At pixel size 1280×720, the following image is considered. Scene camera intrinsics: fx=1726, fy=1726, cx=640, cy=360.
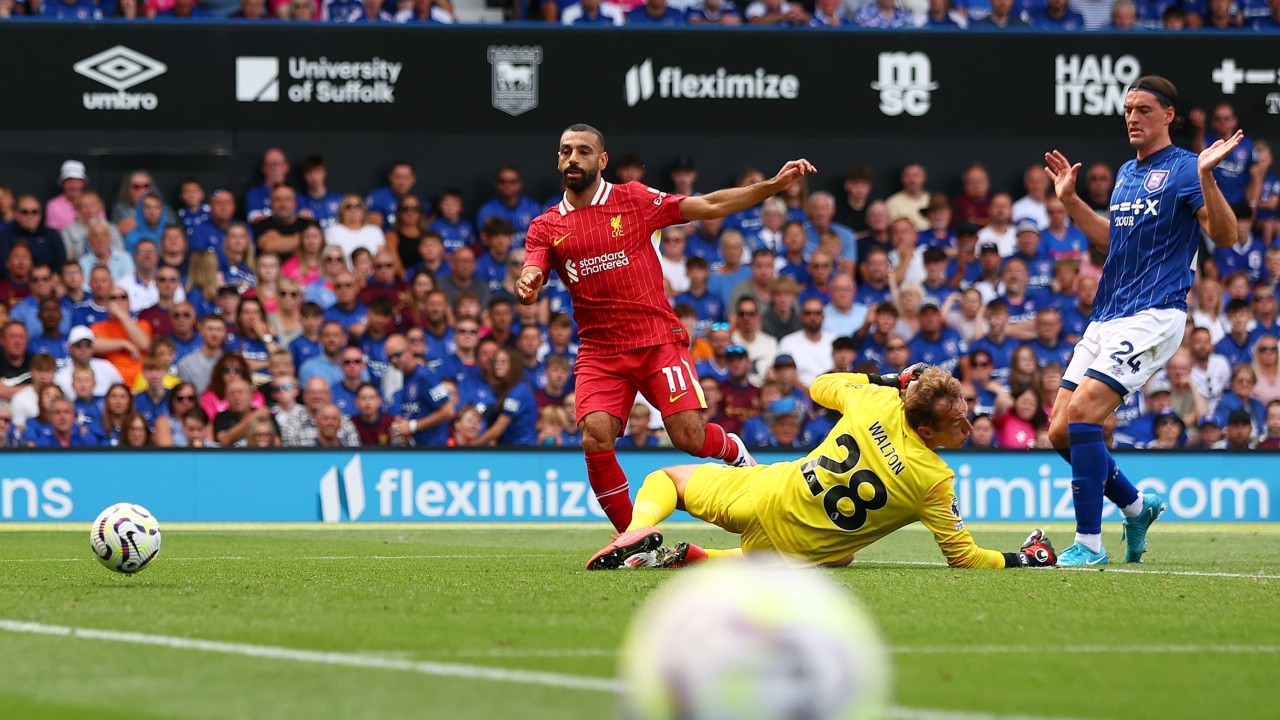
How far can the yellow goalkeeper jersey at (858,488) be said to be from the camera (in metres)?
7.96

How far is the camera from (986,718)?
13.8 ft

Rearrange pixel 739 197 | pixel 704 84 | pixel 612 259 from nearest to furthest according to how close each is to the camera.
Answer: pixel 739 197, pixel 612 259, pixel 704 84

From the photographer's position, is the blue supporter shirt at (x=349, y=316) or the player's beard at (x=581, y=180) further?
the blue supporter shirt at (x=349, y=316)

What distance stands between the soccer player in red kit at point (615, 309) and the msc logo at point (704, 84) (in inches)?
380

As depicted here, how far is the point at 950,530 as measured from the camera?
8.29 metres

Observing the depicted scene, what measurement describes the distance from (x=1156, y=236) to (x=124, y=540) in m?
5.42

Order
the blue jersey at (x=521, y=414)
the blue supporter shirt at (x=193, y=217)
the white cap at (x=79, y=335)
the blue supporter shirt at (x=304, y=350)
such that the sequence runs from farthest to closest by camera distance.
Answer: the blue supporter shirt at (x=193, y=217), the blue supporter shirt at (x=304, y=350), the blue jersey at (x=521, y=414), the white cap at (x=79, y=335)

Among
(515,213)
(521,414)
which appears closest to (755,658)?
(521,414)

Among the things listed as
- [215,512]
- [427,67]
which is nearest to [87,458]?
[215,512]

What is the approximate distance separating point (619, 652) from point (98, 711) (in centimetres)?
164

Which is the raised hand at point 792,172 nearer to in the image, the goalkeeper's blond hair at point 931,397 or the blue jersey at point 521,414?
the goalkeeper's blond hair at point 931,397

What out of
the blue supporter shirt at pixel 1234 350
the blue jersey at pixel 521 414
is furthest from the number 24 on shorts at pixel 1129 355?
the blue supporter shirt at pixel 1234 350

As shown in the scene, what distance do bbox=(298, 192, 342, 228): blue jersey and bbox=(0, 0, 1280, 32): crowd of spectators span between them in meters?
1.91

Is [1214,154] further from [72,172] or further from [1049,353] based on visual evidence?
[72,172]
